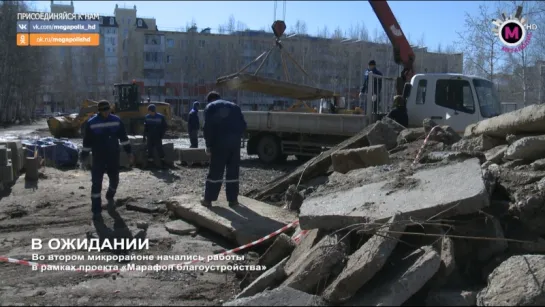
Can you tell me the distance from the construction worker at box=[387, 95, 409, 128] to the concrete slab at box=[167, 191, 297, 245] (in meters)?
4.41

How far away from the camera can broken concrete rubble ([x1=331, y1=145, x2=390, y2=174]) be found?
6.75 m

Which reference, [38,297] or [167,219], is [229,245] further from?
[38,297]

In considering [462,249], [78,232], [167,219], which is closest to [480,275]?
[462,249]

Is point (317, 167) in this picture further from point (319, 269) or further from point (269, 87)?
point (269, 87)

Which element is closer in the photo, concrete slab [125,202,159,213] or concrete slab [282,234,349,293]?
concrete slab [282,234,349,293]

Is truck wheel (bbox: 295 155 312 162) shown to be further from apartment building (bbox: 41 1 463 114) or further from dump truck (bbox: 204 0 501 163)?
apartment building (bbox: 41 1 463 114)

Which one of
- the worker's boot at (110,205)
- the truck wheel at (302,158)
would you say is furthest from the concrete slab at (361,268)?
the truck wheel at (302,158)

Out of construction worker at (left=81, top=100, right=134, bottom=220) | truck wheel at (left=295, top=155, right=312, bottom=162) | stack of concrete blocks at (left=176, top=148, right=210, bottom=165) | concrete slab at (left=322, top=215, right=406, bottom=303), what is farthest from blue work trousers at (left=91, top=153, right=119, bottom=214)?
truck wheel at (left=295, top=155, right=312, bottom=162)

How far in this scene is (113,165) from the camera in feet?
23.7

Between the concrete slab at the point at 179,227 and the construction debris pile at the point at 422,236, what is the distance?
0.31 metres

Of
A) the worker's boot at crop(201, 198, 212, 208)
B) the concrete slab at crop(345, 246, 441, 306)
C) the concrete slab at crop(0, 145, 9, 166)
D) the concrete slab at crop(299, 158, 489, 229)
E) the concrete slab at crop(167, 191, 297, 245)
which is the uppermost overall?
the concrete slab at crop(299, 158, 489, 229)

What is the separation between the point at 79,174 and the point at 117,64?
167 ft

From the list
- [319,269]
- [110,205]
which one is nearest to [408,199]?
[319,269]

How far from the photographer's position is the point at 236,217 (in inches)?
244
